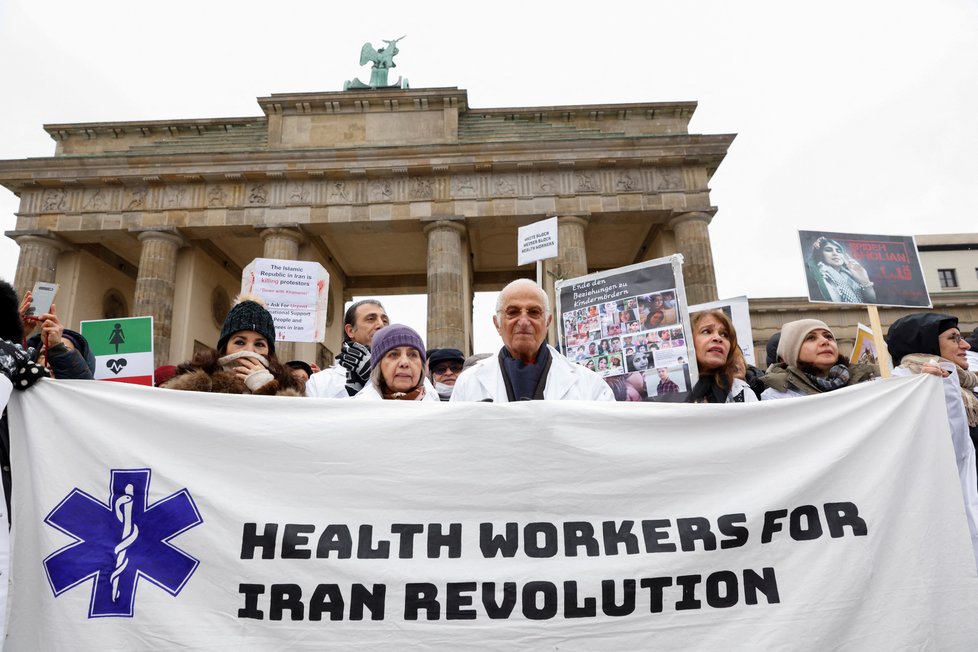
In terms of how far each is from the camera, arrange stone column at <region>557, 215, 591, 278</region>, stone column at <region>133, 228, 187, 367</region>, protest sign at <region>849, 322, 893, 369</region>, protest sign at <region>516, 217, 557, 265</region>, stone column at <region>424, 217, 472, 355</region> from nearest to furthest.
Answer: protest sign at <region>849, 322, 893, 369</region> < protest sign at <region>516, 217, 557, 265</region> < stone column at <region>424, 217, 472, 355</region> < stone column at <region>557, 215, 591, 278</region> < stone column at <region>133, 228, 187, 367</region>

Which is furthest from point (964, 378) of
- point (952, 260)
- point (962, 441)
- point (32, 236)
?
point (952, 260)

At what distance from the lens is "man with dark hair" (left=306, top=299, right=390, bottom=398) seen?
4.15 metres

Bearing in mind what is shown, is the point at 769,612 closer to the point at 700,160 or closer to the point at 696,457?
the point at 696,457

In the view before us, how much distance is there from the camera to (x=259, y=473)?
99.9 inches

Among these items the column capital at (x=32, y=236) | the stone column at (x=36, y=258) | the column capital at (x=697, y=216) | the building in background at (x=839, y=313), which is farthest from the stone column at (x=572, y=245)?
the column capital at (x=32, y=236)

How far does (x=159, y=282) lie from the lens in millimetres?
21906

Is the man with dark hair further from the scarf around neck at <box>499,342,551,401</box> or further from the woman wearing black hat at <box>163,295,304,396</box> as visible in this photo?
the scarf around neck at <box>499,342,551,401</box>

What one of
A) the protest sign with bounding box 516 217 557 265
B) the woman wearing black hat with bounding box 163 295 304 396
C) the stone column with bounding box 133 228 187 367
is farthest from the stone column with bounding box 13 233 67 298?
the woman wearing black hat with bounding box 163 295 304 396

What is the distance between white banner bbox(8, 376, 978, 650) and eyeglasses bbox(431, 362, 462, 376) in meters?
3.38

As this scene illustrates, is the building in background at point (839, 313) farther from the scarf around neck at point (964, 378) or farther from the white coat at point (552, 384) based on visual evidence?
the white coat at point (552, 384)

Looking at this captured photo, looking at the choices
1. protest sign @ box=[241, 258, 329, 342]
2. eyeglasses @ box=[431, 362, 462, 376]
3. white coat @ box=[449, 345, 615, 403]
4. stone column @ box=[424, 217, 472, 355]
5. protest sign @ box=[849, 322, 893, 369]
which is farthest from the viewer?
stone column @ box=[424, 217, 472, 355]

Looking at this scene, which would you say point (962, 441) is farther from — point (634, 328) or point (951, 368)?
point (634, 328)

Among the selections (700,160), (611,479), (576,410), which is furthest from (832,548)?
(700,160)

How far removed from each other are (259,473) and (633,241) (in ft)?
83.5
